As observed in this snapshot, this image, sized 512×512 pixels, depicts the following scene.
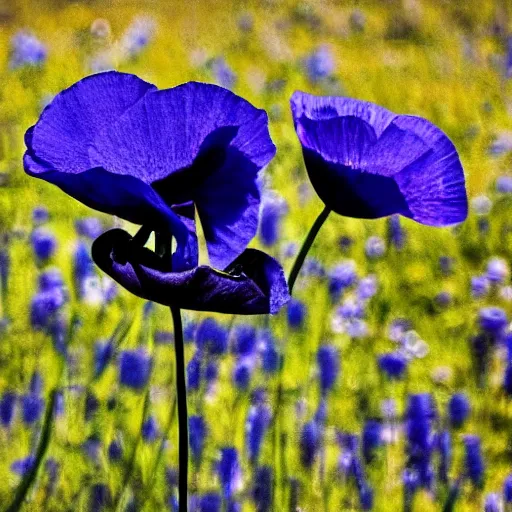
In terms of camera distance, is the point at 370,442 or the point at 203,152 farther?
the point at 370,442

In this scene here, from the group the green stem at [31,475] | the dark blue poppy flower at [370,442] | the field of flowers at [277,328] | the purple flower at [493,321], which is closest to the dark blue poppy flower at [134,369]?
the field of flowers at [277,328]

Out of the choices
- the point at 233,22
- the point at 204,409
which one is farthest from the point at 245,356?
the point at 233,22

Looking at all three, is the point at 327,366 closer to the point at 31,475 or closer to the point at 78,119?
the point at 31,475

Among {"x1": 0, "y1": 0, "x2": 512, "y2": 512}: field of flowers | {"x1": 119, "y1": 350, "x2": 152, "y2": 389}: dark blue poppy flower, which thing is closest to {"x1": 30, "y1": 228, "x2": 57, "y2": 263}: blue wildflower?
{"x1": 0, "y1": 0, "x2": 512, "y2": 512}: field of flowers

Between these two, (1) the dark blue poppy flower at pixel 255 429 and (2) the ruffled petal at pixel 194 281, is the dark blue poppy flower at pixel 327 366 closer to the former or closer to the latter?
(1) the dark blue poppy flower at pixel 255 429

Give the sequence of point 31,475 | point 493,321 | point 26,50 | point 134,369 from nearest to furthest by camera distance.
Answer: point 31,475
point 134,369
point 493,321
point 26,50

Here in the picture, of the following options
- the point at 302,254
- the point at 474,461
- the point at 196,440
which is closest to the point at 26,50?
the point at 196,440
